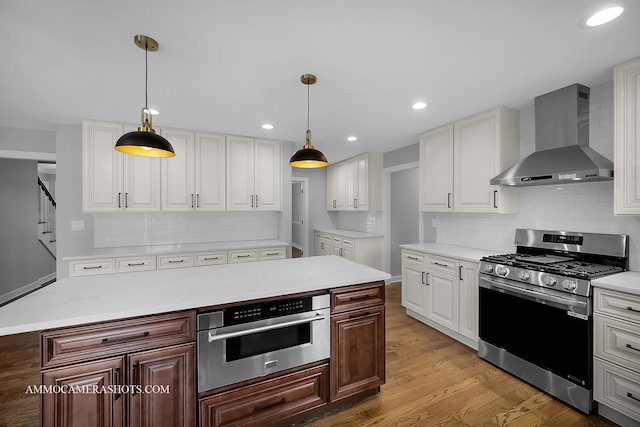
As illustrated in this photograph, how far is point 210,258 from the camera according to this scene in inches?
142

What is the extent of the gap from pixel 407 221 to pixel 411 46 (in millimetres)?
3969

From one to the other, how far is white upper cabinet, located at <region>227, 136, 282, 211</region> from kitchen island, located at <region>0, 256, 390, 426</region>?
1933mm

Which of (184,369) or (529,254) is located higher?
(529,254)

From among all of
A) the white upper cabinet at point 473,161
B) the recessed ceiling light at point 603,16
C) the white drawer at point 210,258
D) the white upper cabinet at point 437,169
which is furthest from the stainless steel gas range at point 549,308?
the white drawer at point 210,258

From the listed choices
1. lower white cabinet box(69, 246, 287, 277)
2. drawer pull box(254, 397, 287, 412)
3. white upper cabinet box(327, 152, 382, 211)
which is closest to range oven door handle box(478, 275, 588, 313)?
drawer pull box(254, 397, 287, 412)

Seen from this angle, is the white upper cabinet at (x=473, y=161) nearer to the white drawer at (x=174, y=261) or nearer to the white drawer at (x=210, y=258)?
the white drawer at (x=210, y=258)

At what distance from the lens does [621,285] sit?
1793 millimetres

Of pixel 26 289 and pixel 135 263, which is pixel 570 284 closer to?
pixel 135 263

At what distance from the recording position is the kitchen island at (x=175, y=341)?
1.30 meters

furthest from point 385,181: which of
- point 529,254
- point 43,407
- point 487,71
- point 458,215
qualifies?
point 43,407

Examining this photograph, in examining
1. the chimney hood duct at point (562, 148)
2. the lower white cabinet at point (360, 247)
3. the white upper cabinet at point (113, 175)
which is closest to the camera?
the chimney hood duct at point (562, 148)

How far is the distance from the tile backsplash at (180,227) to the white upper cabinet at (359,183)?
1.65 m

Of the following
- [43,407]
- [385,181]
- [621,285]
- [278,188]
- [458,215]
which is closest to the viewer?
[43,407]

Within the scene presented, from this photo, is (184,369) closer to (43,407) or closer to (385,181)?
(43,407)
